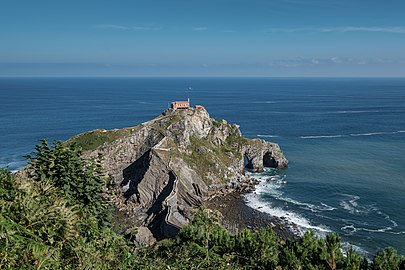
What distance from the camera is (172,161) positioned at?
71.1m

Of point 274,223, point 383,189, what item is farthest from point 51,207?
point 383,189

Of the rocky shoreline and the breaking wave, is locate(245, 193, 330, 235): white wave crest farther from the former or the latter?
the rocky shoreline

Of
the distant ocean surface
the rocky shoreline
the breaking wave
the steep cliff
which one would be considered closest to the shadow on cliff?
the steep cliff

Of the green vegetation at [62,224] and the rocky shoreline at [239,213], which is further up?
the green vegetation at [62,224]

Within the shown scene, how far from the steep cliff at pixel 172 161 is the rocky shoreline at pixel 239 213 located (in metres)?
1.97

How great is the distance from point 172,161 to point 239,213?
1867 cm

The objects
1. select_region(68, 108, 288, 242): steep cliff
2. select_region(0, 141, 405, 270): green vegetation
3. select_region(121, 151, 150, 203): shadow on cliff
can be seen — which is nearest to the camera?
select_region(0, 141, 405, 270): green vegetation

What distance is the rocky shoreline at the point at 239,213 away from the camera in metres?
58.1

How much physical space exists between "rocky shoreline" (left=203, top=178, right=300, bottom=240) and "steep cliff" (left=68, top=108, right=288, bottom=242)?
6.46 ft

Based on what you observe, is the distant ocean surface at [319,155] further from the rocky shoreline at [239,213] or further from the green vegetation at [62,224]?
the green vegetation at [62,224]

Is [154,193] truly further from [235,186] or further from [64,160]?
[64,160]

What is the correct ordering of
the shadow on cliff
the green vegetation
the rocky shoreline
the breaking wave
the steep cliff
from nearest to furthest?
the green vegetation < the rocky shoreline < the breaking wave < the steep cliff < the shadow on cliff

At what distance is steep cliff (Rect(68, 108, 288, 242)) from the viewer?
62375mm

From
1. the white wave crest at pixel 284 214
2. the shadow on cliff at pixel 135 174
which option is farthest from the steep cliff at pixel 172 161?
the white wave crest at pixel 284 214
